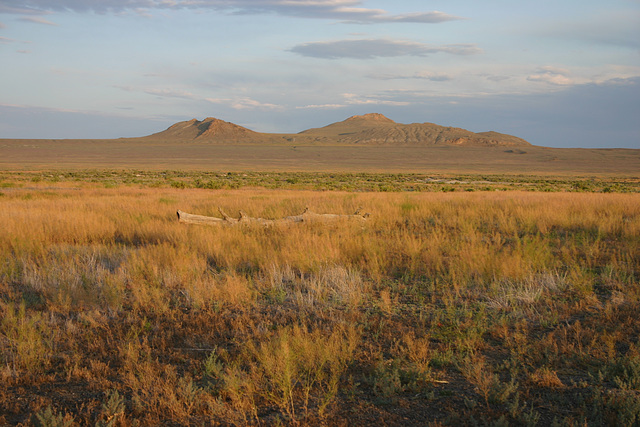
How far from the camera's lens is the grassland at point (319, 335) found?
3.05 meters

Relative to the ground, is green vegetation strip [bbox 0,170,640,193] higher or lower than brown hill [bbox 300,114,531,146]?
lower

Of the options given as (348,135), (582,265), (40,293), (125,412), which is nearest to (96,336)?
(125,412)

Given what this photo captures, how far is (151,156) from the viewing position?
112125 millimetres

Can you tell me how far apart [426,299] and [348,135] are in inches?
7064

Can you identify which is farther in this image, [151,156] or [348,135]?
[348,135]

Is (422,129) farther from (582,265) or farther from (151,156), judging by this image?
(582,265)

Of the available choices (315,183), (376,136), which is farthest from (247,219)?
(376,136)

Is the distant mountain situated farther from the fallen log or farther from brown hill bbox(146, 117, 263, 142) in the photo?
the fallen log

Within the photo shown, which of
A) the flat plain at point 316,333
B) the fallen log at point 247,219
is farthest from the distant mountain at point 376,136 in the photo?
the flat plain at point 316,333

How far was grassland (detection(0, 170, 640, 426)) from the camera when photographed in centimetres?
305

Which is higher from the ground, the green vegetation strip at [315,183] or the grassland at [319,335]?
the green vegetation strip at [315,183]

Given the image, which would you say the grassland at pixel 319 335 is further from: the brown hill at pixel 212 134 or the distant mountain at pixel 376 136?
the brown hill at pixel 212 134

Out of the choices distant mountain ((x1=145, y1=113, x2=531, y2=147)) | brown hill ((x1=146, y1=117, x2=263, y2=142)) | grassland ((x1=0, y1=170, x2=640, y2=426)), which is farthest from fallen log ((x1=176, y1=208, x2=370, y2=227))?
brown hill ((x1=146, y1=117, x2=263, y2=142))

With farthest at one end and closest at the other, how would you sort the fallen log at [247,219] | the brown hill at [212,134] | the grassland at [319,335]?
the brown hill at [212,134]
the fallen log at [247,219]
the grassland at [319,335]
